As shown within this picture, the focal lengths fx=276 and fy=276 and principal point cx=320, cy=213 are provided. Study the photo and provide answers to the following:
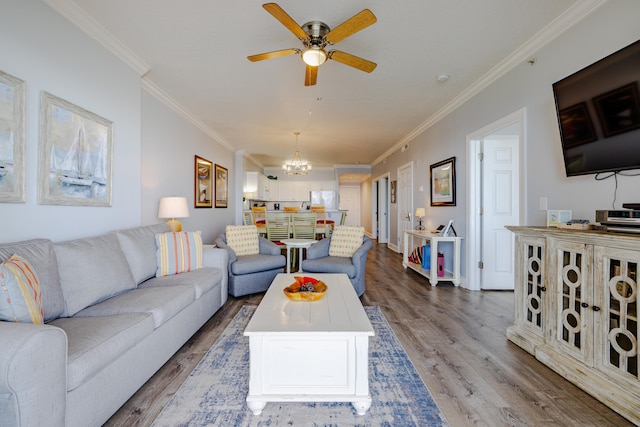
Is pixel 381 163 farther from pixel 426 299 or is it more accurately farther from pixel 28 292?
pixel 28 292

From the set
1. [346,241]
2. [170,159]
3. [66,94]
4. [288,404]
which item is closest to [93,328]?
[288,404]

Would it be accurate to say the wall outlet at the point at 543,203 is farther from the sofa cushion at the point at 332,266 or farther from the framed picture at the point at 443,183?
the sofa cushion at the point at 332,266

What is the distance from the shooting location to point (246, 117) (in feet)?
15.7

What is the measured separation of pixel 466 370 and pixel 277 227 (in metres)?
3.82

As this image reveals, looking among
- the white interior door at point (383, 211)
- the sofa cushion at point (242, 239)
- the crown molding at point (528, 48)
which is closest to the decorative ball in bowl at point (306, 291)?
the sofa cushion at point (242, 239)

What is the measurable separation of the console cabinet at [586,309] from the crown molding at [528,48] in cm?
175

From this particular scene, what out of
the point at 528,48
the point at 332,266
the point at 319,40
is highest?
the point at 528,48

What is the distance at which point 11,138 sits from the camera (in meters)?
1.82

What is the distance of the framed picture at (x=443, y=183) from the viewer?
426cm

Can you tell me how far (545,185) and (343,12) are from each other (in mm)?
2369

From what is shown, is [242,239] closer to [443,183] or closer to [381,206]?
[443,183]

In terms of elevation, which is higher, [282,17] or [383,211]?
[282,17]

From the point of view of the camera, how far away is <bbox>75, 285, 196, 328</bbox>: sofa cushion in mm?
1821

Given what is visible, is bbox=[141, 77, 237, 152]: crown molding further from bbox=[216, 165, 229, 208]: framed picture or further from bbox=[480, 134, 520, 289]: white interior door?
bbox=[480, 134, 520, 289]: white interior door
